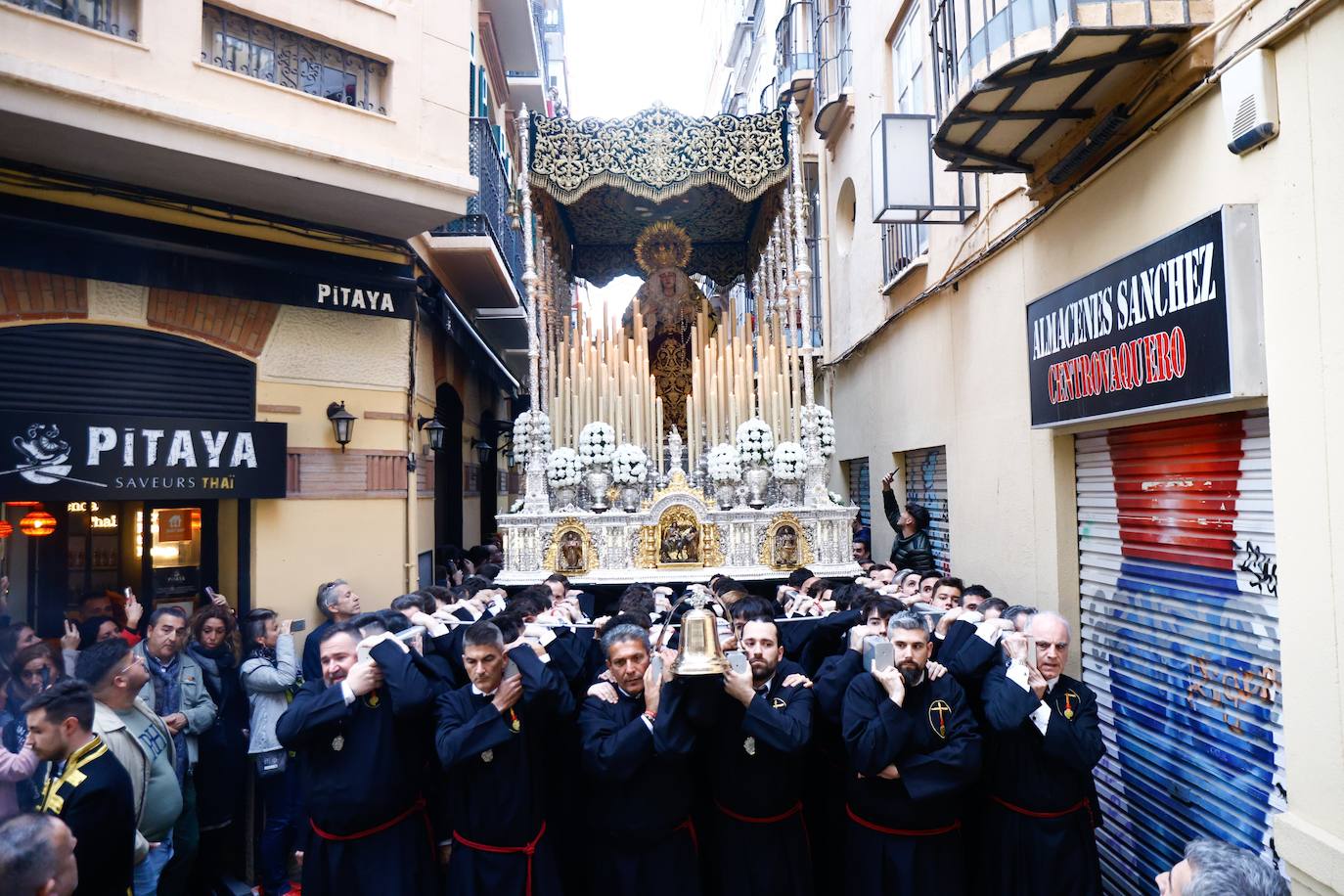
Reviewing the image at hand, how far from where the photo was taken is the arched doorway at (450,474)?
9953mm

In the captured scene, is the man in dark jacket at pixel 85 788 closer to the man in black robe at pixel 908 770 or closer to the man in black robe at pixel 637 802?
the man in black robe at pixel 637 802

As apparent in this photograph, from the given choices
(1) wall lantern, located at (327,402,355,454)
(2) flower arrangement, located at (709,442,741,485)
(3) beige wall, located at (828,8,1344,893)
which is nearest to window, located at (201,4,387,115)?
(1) wall lantern, located at (327,402,355,454)

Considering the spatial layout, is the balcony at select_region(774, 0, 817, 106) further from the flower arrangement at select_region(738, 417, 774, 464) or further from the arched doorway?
the arched doorway

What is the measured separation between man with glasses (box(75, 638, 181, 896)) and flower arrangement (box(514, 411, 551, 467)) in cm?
419

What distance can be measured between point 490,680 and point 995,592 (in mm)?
4147

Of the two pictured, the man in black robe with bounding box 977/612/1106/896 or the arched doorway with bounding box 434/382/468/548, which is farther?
the arched doorway with bounding box 434/382/468/548

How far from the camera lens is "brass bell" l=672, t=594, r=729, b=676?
289 cm

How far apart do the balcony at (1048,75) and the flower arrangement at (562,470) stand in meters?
4.11

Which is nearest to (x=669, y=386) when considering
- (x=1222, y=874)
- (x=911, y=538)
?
(x=911, y=538)

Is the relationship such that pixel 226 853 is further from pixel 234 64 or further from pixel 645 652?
pixel 234 64

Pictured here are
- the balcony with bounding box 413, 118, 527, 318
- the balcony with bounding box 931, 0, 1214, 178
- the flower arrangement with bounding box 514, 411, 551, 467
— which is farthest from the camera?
the balcony with bounding box 413, 118, 527, 318

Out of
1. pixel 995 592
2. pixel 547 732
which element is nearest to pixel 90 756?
pixel 547 732

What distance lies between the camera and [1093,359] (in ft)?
14.4

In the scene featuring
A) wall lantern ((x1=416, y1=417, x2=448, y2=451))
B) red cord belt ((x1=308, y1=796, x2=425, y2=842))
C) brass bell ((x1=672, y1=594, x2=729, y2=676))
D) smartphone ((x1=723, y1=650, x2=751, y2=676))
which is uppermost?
wall lantern ((x1=416, y1=417, x2=448, y2=451))
